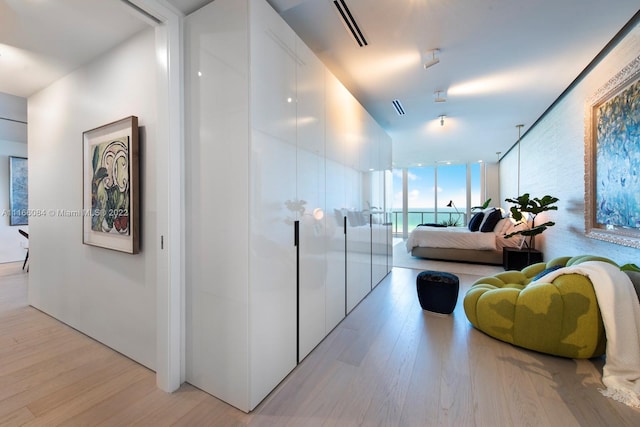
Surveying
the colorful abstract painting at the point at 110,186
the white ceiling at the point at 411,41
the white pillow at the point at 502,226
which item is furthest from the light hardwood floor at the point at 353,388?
the white pillow at the point at 502,226

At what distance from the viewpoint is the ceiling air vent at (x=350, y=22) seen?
5.94ft

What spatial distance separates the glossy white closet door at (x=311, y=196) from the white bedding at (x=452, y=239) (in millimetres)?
4061

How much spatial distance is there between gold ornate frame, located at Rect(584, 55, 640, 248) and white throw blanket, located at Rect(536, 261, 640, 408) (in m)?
0.62

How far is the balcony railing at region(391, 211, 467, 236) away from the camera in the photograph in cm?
881

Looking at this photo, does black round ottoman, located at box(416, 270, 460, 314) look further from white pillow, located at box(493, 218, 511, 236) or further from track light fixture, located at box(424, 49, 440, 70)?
white pillow, located at box(493, 218, 511, 236)

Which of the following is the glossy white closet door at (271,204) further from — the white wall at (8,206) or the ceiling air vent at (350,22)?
the white wall at (8,206)

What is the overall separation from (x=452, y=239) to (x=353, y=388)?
4530 millimetres

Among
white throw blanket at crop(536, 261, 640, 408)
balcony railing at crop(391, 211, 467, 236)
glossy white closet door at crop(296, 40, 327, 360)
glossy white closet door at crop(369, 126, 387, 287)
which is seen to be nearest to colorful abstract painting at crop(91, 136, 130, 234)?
glossy white closet door at crop(296, 40, 327, 360)

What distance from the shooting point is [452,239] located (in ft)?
17.4

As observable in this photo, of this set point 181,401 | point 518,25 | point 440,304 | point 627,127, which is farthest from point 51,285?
point 627,127

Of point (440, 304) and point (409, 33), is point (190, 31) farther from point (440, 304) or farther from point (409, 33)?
point (440, 304)

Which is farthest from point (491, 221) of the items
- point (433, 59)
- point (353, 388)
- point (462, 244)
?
point (353, 388)

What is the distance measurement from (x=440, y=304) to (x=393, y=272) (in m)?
1.80

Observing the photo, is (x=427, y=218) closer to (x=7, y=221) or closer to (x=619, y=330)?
(x=619, y=330)
